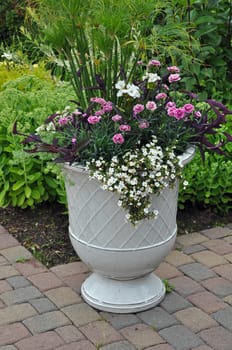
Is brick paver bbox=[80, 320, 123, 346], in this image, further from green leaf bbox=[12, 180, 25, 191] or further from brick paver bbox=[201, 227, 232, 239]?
green leaf bbox=[12, 180, 25, 191]

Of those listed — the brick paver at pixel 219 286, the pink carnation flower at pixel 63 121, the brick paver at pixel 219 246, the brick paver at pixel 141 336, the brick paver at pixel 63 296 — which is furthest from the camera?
the brick paver at pixel 219 246

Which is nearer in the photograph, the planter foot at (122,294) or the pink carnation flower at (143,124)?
the pink carnation flower at (143,124)

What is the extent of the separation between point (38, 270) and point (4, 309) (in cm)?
45

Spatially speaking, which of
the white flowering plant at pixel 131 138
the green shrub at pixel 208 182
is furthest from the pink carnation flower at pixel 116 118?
the green shrub at pixel 208 182

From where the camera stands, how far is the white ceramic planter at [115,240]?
3.29 metres

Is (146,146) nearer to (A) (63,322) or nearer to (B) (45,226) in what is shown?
(A) (63,322)

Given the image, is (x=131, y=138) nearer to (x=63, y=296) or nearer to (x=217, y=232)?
(x=63, y=296)

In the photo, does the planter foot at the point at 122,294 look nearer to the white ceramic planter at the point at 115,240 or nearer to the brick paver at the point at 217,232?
the white ceramic planter at the point at 115,240

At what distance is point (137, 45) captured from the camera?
11.8 feet

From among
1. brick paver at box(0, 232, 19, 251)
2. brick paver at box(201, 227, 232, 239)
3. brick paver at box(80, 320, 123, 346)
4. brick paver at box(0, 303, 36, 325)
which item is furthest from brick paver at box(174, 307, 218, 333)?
brick paver at box(0, 232, 19, 251)

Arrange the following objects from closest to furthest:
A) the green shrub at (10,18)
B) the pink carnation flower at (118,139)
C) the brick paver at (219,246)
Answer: the pink carnation flower at (118,139)
the brick paver at (219,246)
the green shrub at (10,18)

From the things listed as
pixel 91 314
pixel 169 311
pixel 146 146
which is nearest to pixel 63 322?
pixel 91 314

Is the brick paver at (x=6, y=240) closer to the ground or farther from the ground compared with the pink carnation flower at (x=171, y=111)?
closer to the ground

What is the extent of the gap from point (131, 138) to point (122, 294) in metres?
0.83
